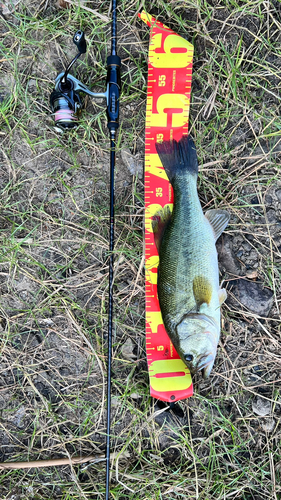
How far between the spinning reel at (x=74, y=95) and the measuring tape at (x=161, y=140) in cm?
34

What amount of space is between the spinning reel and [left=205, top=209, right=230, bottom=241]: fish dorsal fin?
0.96 metres

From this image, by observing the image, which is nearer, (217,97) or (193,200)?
(193,200)

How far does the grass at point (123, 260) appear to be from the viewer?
2.65 metres

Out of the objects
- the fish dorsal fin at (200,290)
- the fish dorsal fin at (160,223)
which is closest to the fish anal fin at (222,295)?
the fish dorsal fin at (200,290)

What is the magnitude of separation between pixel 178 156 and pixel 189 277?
937 millimetres

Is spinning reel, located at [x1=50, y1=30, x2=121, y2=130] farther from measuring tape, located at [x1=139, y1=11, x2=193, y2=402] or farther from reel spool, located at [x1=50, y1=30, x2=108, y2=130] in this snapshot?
measuring tape, located at [x1=139, y1=11, x2=193, y2=402]

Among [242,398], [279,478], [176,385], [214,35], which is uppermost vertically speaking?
[214,35]

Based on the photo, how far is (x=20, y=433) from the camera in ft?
9.10

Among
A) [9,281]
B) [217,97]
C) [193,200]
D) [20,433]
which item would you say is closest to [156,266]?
[193,200]

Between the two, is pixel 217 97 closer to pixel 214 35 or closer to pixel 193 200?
pixel 214 35

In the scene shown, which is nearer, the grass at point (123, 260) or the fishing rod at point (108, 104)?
the fishing rod at point (108, 104)

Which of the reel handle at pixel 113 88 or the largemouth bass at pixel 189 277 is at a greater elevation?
the reel handle at pixel 113 88

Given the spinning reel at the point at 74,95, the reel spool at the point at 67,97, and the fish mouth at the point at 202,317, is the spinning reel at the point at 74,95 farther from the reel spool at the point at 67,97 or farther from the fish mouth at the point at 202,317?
the fish mouth at the point at 202,317

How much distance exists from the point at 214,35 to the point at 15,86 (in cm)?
165
